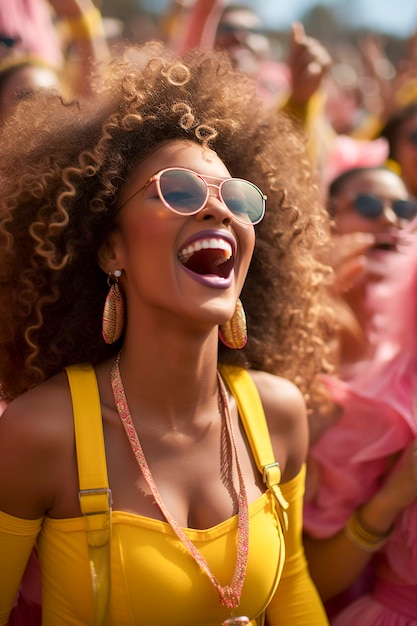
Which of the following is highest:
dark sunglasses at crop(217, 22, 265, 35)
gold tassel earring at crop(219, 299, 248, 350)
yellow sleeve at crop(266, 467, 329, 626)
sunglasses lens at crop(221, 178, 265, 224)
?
sunglasses lens at crop(221, 178, 265, 224)

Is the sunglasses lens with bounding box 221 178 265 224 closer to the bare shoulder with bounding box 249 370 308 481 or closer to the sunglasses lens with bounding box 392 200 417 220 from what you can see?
the bare shoulder with bounding box 249 370 308 481

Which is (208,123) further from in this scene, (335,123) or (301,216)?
(335,123)

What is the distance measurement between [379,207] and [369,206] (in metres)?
0.04

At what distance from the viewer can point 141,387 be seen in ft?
6.29

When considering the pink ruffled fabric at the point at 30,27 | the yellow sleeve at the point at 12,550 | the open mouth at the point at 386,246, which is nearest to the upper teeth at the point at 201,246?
the yellow sleeve at the point at 12,550

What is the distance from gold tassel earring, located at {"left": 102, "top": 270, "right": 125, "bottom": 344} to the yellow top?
1.42 feet

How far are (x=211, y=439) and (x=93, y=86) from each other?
1.04 metres

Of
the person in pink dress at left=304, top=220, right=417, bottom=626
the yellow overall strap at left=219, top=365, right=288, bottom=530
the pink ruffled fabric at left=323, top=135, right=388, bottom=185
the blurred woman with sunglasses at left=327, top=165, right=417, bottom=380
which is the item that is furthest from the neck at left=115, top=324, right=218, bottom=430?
the pink ruffled fabric at left=323, top=135, right=388, bottom=185

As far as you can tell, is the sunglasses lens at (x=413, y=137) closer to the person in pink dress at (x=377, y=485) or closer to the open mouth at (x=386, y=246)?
the open mouth at (x=386, y=246)

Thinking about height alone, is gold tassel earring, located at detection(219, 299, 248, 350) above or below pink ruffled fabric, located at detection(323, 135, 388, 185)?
above

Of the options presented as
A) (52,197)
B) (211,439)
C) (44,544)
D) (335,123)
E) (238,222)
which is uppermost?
(238,222)

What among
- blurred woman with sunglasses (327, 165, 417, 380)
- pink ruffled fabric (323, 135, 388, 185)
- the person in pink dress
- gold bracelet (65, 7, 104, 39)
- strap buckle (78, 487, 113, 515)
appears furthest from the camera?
pink ruffled fabric (323, 135, 388, 185)

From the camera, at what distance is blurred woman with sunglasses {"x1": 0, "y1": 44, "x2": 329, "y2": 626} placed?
1.76 metres

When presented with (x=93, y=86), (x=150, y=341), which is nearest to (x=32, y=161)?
(x=93, y=86)
